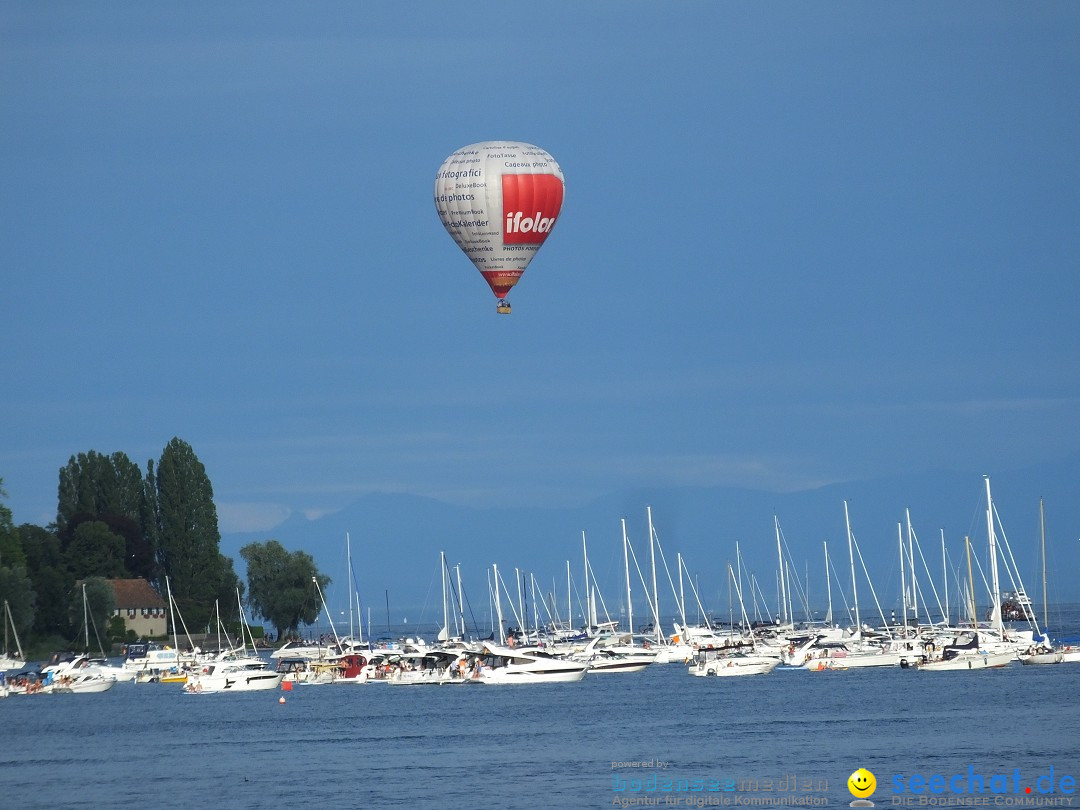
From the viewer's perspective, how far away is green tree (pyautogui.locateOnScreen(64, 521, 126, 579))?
349ft

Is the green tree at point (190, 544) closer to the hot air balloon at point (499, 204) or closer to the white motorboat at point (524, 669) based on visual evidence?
the white motorboat at point (524, 669)

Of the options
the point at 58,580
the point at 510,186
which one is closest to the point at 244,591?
the point at 58,580

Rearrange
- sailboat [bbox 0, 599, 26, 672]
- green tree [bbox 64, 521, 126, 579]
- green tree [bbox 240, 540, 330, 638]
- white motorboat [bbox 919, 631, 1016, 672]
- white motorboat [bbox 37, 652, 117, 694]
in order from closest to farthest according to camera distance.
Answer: white motorboat [bbox 919, 631, 1016, 672]
white motorboat [bbox 37, 652, 117, 694]
sailboat [bbox 0, 599, 26, 672]
green tree [bbox 64, 521, 126, 579]
green tree [bbox 240, 540, 330, 638]

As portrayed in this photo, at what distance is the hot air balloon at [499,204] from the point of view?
183ft

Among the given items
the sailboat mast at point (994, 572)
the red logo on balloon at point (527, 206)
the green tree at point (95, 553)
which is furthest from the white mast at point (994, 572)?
the green tree at point (95, 553)

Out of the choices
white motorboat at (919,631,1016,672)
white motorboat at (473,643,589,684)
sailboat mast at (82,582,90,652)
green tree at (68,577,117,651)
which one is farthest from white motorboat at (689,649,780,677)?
green tree at (68,577,117,651)

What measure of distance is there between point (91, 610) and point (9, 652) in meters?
5.97

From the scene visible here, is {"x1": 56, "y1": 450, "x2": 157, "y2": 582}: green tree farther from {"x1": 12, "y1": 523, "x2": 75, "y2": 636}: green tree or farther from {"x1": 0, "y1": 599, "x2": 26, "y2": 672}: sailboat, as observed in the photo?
{"x1": 0, "y1": 599, "x2": 26, "y2": 672}: sailboat

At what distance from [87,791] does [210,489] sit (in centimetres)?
7390

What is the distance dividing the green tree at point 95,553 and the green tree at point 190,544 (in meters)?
3.38

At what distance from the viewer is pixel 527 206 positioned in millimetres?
56000

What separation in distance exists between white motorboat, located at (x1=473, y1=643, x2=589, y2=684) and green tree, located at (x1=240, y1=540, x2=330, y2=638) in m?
45.1

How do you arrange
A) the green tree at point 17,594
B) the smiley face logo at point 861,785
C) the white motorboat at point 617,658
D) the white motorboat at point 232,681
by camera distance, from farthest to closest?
the green tree at point 17,594 → the white motorboat at point 617,658 → the white motorboat at point 232,681 → the smiley face logo at point 861,785

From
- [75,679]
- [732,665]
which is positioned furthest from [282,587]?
[732,665]
